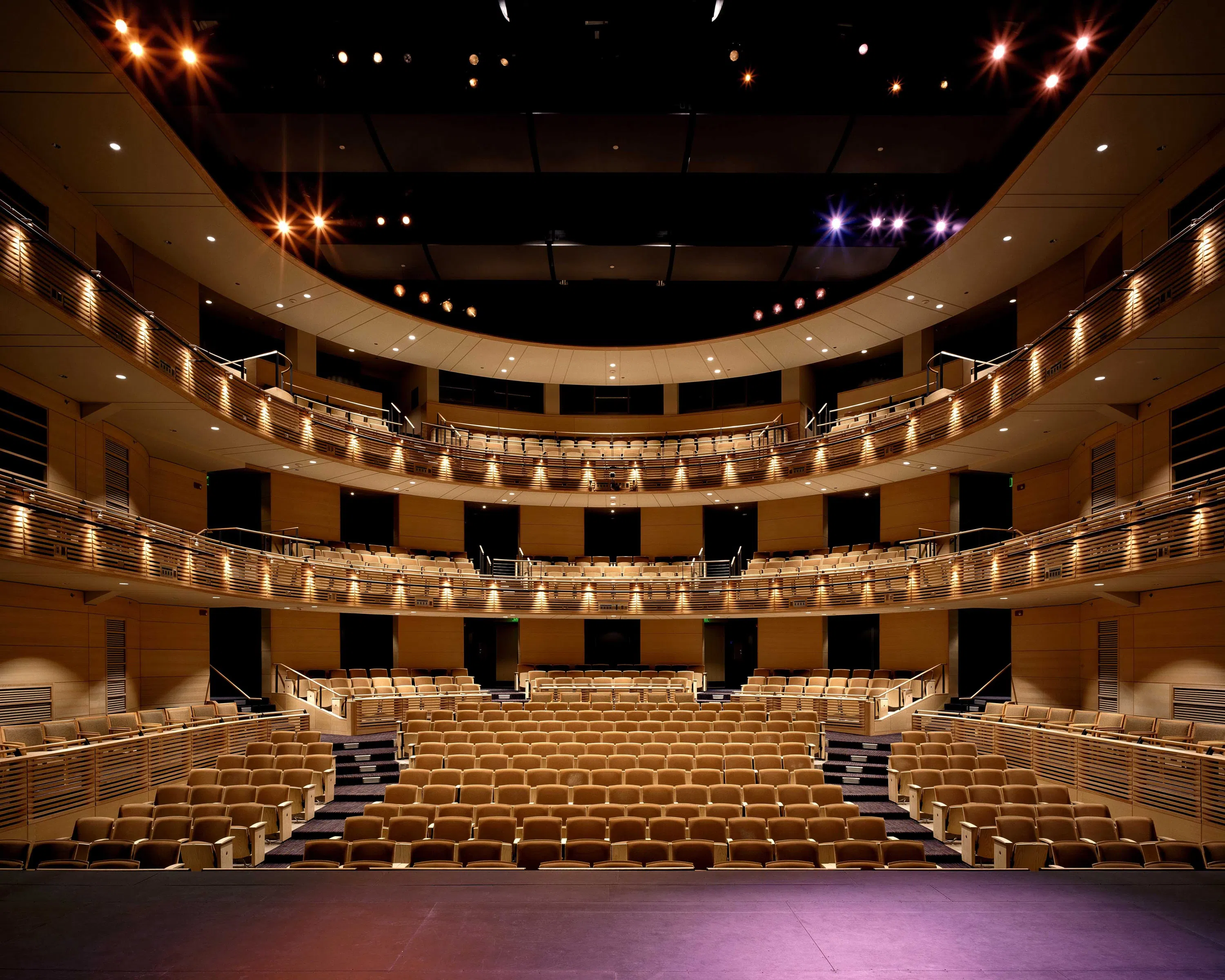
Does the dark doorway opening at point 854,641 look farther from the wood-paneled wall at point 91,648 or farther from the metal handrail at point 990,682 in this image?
the wood-paneled wall at point 91,648

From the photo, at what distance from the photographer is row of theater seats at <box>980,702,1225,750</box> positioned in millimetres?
9789

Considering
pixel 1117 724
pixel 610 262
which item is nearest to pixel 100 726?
pixel 610 262

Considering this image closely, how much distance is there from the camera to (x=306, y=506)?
68.8 feet

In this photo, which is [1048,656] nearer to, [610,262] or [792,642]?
[792,642]

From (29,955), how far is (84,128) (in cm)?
1155

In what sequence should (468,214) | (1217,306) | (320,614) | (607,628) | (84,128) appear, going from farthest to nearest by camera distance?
(607,628), (320,614), (468,214), (84,128), (1217,306)

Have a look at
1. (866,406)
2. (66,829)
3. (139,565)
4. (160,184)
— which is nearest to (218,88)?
(160,184)

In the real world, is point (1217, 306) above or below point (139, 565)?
above

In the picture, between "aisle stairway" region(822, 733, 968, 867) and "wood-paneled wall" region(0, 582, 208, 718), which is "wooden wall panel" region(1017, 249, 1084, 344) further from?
"wood-paneled wall" region(0, 582, 208, 718)

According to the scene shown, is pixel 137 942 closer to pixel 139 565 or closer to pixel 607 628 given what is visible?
pixel 139 565

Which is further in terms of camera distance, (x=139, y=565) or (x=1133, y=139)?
(x=139, y=565)

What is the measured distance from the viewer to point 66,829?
827 cm

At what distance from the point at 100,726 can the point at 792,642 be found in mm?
17187

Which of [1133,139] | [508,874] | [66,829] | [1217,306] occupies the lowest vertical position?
[66,829]
